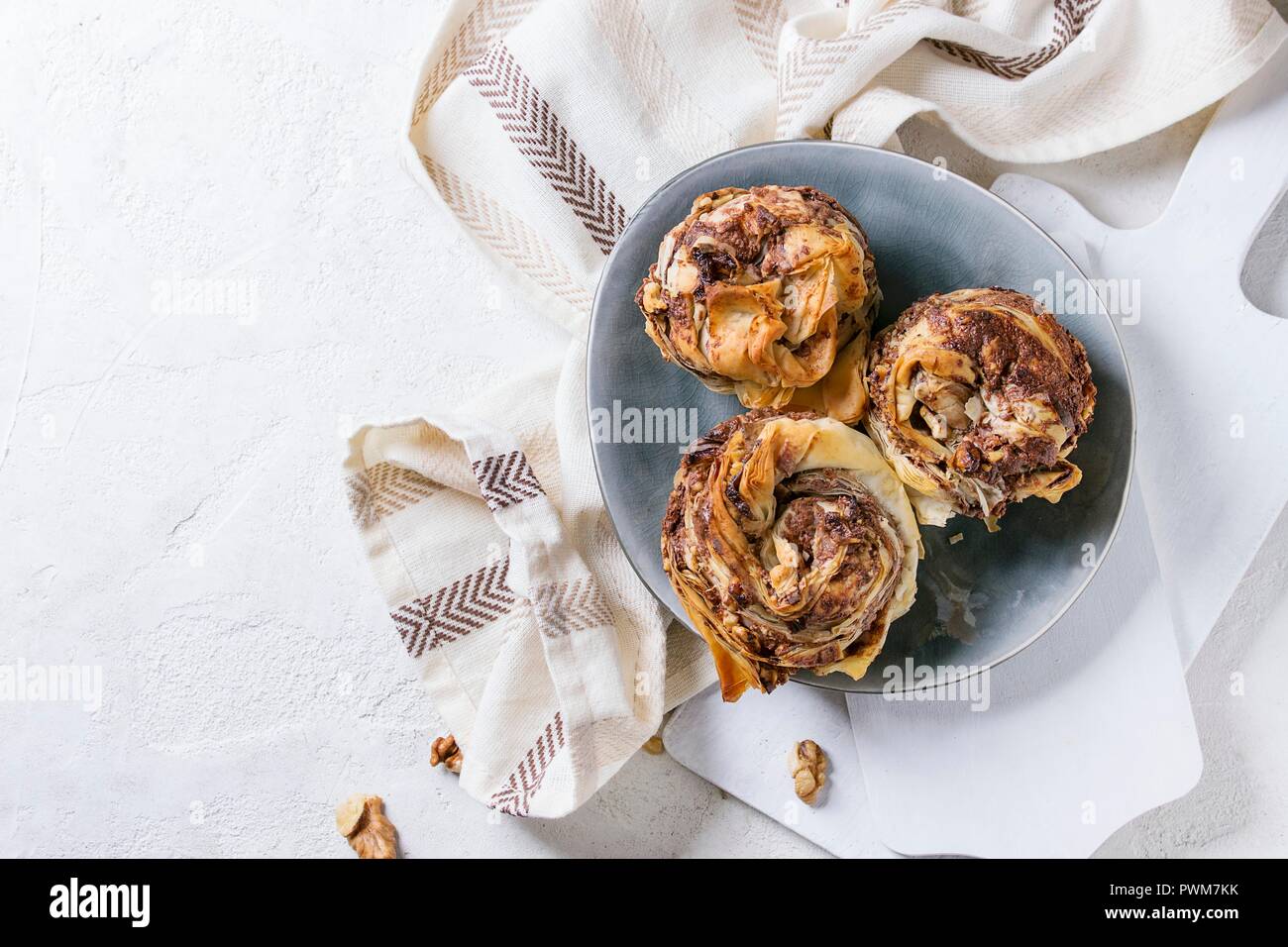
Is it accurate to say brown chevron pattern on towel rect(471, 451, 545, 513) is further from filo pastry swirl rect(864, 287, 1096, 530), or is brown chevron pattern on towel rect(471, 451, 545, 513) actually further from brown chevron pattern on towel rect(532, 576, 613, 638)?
filo pastry swirl rect(864, 287, 1096, 530)

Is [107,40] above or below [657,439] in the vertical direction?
above

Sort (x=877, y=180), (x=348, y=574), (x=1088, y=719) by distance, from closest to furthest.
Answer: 1. (x=877, y=180)
2. (x=1088, y=719)
3. (x=348, y=574)

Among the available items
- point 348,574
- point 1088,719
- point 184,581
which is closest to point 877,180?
point 1088,719

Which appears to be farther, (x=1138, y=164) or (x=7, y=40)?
(x=7, y=40)

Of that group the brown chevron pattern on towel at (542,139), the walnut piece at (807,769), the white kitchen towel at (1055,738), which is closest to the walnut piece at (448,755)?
the walnut piece at (807,769)

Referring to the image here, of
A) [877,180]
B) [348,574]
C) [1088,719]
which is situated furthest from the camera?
[348,574]

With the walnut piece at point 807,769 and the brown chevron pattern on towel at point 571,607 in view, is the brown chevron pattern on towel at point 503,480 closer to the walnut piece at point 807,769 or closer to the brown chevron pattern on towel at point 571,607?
the brown chevron pattern on towel at point 571,607

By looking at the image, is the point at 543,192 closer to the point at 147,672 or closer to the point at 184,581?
the point at 184,581

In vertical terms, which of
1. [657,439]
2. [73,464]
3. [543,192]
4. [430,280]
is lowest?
[73,464]
